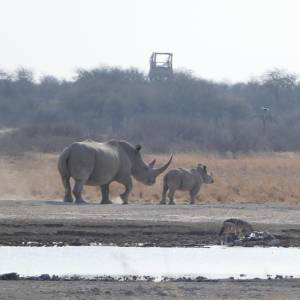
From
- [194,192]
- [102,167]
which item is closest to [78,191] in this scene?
[102,167]

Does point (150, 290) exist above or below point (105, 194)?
above

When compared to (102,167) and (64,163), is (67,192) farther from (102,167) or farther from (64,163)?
(102,167)

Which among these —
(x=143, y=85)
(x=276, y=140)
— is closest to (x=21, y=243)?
(x=276, y=140)

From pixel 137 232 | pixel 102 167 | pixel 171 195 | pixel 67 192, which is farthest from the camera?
pixel 171 195

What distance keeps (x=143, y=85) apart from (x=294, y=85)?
50.0 feet

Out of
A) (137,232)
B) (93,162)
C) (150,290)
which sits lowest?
(137,232)

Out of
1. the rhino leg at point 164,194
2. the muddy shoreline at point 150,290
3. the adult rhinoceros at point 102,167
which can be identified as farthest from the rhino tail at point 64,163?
the muddy shoreline at point 150,290

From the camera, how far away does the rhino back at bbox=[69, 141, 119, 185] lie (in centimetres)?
3419

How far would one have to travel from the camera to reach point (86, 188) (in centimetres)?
3947

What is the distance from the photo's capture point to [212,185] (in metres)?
40.2

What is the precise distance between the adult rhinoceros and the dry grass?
109cm

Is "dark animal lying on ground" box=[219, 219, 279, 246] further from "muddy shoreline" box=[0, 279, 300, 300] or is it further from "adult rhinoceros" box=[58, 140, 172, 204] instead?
"adult rhinoceros" box=[58, 140, 172, 204]

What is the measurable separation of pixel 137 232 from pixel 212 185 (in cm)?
1517

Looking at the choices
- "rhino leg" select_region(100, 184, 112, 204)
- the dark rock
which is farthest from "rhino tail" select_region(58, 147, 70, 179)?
the dark rock
